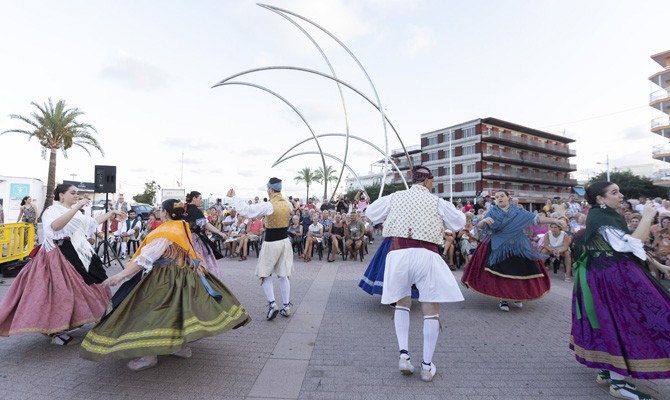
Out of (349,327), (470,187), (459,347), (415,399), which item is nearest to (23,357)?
(349,327)

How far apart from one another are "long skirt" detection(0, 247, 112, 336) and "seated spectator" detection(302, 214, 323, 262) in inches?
284

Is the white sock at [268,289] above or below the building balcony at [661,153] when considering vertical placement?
below

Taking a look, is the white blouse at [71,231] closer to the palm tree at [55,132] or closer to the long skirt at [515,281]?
the long skirt at [515,281]

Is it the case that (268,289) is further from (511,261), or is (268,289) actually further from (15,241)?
(15,241)

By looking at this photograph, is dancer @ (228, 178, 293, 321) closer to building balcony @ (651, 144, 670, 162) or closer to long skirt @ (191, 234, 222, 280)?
long skirt @ (191, 234, 222, 280)

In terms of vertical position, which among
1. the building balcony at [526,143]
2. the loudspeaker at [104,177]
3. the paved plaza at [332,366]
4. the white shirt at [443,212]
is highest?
the building balcony at [526,143]

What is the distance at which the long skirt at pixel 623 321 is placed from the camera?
292 centimetres

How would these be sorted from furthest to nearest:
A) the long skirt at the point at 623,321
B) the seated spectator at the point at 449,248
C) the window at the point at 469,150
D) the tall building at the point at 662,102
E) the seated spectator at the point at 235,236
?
1. the window at the point at 469,150
2. the tall building at the point at 662,102
3. the seated spectator at the point at 235,236
4. the seated spectator at the point at 449,248
5. the long skirt at the point at 623,321

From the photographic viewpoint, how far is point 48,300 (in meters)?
3.81

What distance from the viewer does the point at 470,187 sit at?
5494 cm

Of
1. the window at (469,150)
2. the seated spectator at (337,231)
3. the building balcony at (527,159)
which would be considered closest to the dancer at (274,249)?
the seated spectator at (337,231)

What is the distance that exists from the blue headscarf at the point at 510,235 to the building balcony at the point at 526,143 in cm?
5197

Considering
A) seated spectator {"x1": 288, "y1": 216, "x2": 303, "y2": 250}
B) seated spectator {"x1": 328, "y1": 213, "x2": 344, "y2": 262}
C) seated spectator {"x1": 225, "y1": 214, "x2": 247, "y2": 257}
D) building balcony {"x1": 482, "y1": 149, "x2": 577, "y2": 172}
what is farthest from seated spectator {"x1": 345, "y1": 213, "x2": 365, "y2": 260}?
building balcony {"x1": 482, "y1": 149, "x2": 577, "y2": 172}

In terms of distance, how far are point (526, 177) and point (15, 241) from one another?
6344cm
